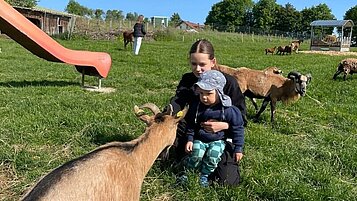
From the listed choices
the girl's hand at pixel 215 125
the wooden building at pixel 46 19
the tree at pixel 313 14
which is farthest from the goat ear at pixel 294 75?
the tree at pixel 313 14

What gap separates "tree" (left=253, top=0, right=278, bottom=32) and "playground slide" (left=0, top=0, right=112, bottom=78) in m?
91.1

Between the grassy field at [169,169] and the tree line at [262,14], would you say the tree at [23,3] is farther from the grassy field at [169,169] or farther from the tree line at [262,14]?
the grassy field at [169,169]

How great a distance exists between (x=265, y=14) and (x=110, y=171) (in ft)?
334

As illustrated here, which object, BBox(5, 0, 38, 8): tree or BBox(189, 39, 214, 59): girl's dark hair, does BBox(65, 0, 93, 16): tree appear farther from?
BBox(189, 39, 214, 59): girl's dark hair

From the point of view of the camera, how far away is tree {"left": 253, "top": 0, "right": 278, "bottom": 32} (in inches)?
3875

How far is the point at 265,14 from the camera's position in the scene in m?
101

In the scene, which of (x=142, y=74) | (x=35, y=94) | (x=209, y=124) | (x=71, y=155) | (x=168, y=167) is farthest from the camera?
(x=142, y=74)

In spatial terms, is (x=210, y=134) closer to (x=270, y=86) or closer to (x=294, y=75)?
(x=270, y=86)

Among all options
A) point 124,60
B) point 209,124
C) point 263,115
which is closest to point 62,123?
point 209,124

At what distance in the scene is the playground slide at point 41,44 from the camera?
21.1 feet

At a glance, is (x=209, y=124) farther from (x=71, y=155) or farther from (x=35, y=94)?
(x=35, y=94)

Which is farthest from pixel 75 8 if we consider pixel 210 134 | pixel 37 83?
pixel 210 134

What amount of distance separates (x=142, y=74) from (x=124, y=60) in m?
4.04

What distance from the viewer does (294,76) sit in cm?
684
